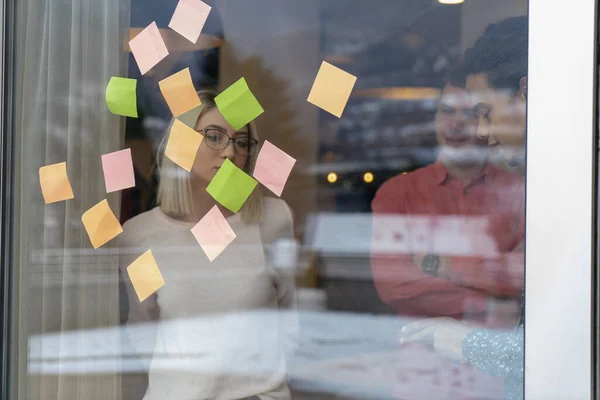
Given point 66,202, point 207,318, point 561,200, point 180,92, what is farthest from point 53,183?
point 561,200

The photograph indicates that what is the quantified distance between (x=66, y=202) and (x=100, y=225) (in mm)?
96

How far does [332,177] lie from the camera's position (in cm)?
141

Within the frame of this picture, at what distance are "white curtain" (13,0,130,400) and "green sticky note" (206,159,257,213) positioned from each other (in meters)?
0.24

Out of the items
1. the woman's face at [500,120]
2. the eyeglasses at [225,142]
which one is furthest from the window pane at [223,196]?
the woman's face at [500,120]

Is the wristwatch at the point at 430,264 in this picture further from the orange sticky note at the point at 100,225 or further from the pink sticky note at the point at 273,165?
the orange sticky note at the point at 100,225

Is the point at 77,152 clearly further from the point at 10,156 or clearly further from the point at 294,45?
the point at 294,45

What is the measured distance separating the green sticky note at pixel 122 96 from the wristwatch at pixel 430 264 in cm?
71

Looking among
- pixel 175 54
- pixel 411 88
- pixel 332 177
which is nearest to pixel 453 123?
pixel 411 88

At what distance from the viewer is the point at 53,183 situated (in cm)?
154

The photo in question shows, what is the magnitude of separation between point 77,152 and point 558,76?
107cm

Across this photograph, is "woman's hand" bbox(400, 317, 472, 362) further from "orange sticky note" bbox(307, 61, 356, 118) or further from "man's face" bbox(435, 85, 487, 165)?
"orange sticky note" bbox(307, 61, 356, 118)

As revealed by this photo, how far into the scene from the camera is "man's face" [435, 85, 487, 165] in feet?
3.92

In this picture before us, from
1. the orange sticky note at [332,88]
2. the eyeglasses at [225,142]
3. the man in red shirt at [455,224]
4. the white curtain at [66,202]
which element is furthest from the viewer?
the white curtain at [66,202]

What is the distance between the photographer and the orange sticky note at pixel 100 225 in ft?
5.00
